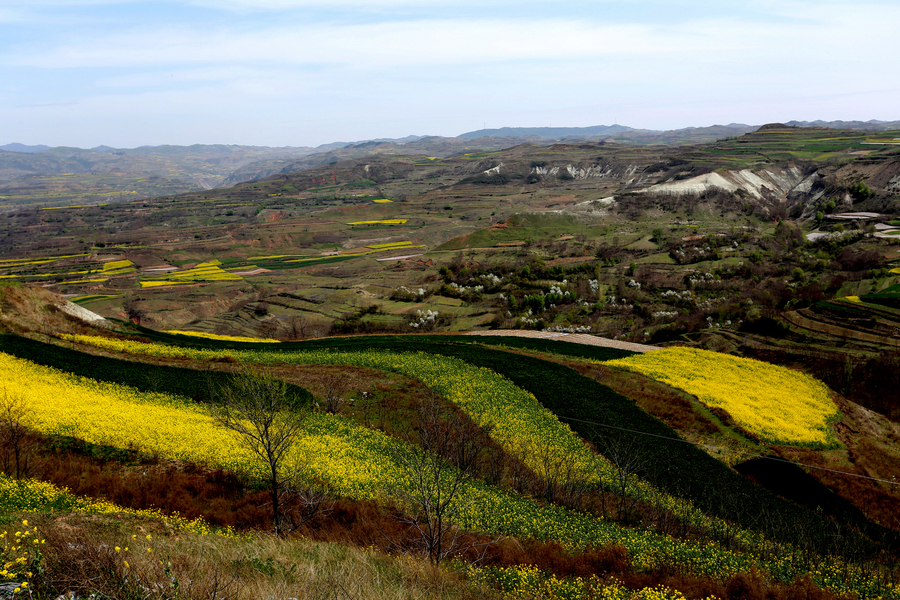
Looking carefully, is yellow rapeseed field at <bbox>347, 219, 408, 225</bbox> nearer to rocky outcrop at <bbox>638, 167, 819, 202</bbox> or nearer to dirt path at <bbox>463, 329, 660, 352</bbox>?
rocky outcrop at <bbox>638, 167, 819, 202</bbox>

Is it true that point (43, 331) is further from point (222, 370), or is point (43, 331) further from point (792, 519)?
point (792, 519)

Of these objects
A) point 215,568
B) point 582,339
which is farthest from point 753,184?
point 215,568

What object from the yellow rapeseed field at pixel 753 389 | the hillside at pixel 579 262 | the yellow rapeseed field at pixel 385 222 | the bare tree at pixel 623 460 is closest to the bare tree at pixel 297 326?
the hillside at pixel 579 262

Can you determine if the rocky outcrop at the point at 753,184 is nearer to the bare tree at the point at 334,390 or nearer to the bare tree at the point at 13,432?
the bare tree at the point at 334,390

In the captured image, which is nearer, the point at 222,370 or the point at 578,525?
the point at 578,525

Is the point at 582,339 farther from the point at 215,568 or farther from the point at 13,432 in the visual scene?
the point at 215,568

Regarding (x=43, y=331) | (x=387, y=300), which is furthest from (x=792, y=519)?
(x=387, y=300)

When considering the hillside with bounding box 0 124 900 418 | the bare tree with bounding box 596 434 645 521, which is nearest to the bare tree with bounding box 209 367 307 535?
the bare tree with bounding box 596 434 645 521
